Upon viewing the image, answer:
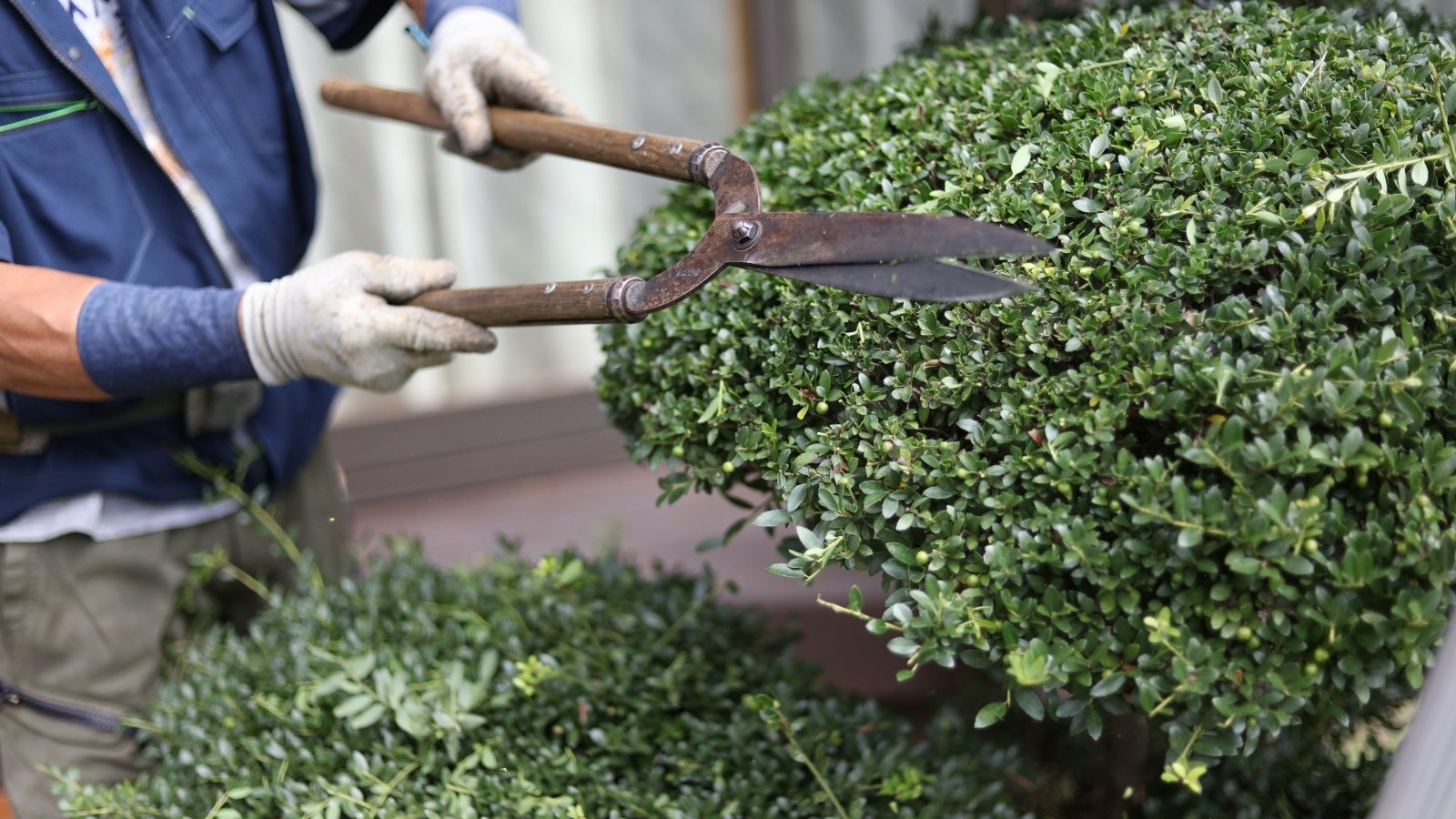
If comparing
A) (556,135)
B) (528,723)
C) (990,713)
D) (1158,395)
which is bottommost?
(528,723)

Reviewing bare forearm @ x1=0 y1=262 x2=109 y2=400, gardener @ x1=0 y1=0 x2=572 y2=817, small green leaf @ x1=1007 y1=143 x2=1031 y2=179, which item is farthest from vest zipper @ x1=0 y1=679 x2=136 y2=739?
small green leaf @ x1=1007 y1=143 x2=1031 y2=179

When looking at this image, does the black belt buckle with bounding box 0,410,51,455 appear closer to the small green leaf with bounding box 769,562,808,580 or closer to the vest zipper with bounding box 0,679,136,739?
the vest zipper with bounding box 0,679,136,739

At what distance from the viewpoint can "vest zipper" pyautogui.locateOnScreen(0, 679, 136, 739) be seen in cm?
196

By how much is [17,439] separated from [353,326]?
2.23ft

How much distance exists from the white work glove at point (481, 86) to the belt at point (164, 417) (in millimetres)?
591

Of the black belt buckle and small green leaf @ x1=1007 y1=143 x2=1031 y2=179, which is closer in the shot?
small green leaf @ x1=1007 y1=143 x2=1031 y2=179

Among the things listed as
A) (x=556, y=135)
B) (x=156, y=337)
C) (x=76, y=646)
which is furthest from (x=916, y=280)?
(x=76, y=646)

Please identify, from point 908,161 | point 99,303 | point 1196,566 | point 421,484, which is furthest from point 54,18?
point 421,484

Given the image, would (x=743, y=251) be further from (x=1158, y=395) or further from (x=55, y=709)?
(x=55, y=709)

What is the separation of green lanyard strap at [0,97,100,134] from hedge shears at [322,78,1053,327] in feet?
2.13

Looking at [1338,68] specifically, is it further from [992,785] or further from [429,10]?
[429,10]

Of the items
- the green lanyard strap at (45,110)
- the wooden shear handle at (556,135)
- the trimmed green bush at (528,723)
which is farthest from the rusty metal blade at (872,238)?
the green lanyard strap at (45,110)

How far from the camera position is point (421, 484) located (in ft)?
12.8

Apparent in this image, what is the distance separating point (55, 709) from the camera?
197 cm
